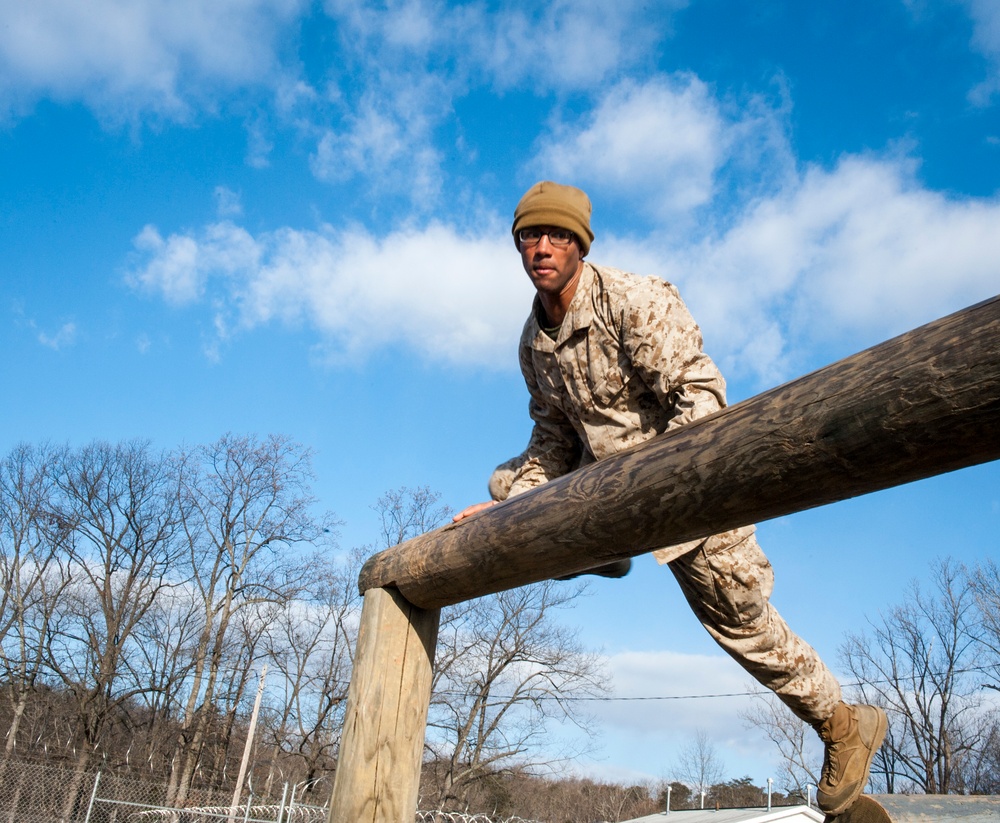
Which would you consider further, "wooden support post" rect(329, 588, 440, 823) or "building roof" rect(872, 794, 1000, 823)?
"building roof" rect(872, 794, 1000, 823)

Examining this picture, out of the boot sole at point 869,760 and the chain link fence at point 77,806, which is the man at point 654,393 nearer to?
the boot sole at point 869,760

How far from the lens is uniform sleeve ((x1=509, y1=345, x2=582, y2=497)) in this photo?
3.38 meters

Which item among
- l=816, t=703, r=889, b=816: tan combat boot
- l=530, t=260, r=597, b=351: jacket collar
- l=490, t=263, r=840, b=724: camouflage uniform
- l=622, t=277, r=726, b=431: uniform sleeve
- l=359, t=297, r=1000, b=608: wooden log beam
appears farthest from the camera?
l=816, t=703, r=889, b=816: tan combat boot

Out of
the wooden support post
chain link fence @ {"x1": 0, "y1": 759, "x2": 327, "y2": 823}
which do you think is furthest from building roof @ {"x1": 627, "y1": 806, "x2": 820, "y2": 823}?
the wooden support post

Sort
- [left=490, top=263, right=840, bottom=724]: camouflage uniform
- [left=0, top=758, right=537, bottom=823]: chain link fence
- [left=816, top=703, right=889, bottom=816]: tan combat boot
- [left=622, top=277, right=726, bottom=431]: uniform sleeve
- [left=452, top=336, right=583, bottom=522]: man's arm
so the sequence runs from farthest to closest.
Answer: [left=0, top=758, right=537, bottom=823]: chain link fence
[left=452, top=336, right=583, bottom=522]: man's arm
[left=816, top=703, right=889, bottom=816]: tan combat boot
[left=490, top=263, right=840, bottom=724]: camouflage uniform
[left=622, top=277, right=726, bottom=431]: uniform sleeve

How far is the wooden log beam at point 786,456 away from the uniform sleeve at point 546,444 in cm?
83

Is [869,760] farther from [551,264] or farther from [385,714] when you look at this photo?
[551,264]

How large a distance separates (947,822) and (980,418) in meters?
2.60

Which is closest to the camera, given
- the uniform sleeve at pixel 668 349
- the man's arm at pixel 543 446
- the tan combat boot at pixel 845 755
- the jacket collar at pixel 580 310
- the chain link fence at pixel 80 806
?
the uniform sleeve at pixel 668 349

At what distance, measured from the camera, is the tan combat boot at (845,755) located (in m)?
3.02

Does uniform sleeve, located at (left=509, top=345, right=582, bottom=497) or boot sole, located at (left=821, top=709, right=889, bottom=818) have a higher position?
uniform sleeve, located at (left=509, top=345, right=582, bottom=497)

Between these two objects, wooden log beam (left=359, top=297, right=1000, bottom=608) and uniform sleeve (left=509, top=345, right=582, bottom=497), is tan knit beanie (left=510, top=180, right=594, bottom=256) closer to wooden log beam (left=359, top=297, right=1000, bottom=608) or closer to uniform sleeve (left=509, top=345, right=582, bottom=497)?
uniform sleeve (left=509, top=345, right=582, bottom=497)

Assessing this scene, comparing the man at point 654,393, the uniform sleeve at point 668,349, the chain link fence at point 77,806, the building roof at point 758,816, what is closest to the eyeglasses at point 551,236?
the man at point 654,393

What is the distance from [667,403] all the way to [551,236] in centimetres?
73
